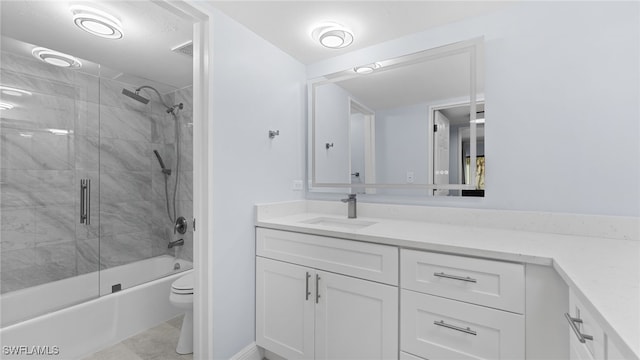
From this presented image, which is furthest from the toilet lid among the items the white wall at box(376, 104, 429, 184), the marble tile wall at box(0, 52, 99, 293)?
the white wall at box(376, 104, 429, 184)

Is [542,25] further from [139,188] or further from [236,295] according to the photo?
[139,188]

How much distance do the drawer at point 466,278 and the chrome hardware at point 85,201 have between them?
9.15 ft

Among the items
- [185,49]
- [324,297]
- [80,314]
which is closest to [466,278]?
[324,297]

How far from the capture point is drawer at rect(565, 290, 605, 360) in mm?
640

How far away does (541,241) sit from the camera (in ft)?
3.99

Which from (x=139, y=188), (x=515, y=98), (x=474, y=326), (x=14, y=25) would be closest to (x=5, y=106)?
(x=14, y=25)

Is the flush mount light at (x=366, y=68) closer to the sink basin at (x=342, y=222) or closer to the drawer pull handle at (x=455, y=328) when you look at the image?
the sink basin at (x=342, y=222)

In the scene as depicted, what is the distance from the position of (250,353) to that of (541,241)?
1714mm

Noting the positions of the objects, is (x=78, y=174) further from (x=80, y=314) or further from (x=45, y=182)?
(x=80, y=314)

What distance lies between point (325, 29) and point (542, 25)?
1.20 meters

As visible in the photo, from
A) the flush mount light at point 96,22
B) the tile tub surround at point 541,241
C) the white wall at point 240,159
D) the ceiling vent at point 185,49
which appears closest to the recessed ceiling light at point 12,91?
the flush mount light at point 96,22

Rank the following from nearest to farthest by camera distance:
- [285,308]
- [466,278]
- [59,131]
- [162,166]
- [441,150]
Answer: [466,278], [285,308], [441,150], [59,131], [162,166]

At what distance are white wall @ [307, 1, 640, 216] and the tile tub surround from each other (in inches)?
3.6

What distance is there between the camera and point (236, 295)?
164cm
